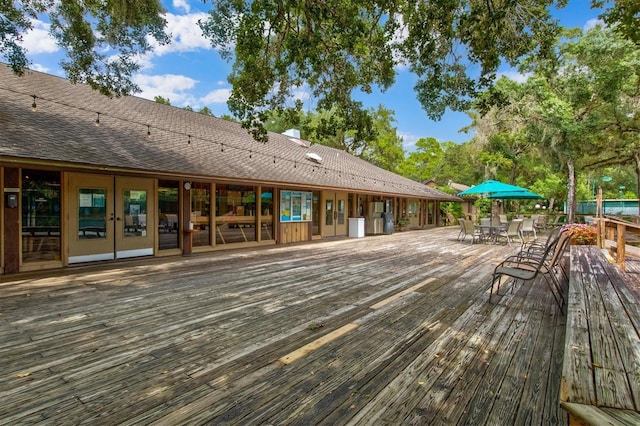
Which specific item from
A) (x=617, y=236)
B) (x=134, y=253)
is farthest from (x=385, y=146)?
(x=134, y=253)

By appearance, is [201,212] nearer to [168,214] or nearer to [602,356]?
Result: [168,214]

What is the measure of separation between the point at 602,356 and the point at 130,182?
9068mm

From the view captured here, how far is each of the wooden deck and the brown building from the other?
152cm

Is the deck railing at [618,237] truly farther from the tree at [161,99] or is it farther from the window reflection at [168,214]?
the tree at [161,99]

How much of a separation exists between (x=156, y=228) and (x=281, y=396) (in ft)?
24.6

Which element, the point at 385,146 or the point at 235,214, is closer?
the point at 235,214

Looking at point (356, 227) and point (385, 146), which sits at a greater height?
point (385, 146)

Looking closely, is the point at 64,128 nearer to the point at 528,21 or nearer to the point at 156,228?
the point at 156,228

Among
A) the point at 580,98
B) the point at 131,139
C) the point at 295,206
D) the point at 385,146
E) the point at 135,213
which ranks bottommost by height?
the point at 135,213

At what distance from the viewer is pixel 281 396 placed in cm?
243

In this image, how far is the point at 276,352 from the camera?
3.15 meters

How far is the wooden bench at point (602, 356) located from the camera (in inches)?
63.2

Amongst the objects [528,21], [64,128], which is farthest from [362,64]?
[64,128]

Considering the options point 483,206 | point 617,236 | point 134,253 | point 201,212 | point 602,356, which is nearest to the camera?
point 602,356
